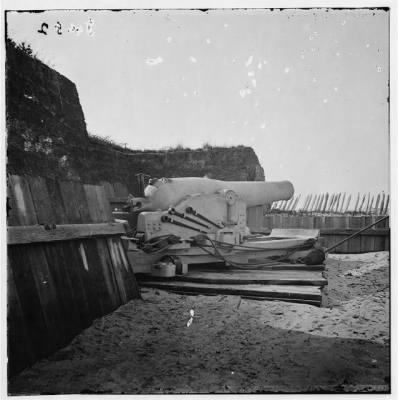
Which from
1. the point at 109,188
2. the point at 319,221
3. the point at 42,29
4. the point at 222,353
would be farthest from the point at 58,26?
the point at 319,221

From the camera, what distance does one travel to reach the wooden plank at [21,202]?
2.90 m

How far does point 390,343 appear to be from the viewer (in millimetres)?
3350

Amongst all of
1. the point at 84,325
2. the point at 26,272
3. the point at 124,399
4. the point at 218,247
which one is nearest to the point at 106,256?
the point at 84,325

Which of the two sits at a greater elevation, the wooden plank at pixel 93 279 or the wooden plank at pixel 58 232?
the wooden plank at pixel 58 232

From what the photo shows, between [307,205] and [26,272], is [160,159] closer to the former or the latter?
[307,205]

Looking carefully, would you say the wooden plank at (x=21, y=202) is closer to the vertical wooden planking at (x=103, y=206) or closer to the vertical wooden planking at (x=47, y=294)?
the vertical wooden planking at (x=47, y=294)

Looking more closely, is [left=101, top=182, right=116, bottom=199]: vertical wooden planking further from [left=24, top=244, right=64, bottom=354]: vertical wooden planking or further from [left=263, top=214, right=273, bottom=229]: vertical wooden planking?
[left=24, top=244, right=64, bottom=354]: vertical wooden planking

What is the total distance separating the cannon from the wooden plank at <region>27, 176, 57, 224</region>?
2221mm

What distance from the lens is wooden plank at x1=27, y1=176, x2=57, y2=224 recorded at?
3.08 meters

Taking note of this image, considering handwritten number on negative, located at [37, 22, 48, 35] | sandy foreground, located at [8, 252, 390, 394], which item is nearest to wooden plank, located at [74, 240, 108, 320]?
sandy foreground, located at [8, 252, 390, 394]

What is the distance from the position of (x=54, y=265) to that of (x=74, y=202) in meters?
0.70

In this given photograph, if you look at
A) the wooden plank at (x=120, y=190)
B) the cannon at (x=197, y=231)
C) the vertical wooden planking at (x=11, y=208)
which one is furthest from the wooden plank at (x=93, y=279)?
the wooden plank at (x=120, y=190)

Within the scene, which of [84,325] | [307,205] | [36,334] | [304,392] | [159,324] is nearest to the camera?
[36,334]
